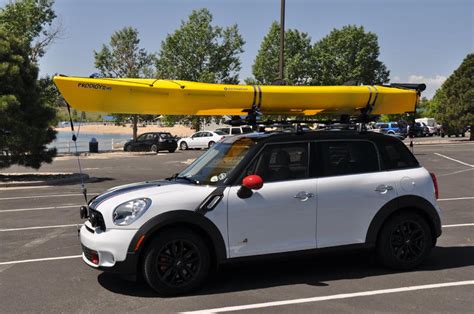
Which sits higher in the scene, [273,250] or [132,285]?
[273,250]

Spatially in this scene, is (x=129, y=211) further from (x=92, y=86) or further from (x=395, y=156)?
(x=395, y=156)

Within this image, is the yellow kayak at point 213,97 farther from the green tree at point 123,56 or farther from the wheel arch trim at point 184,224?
the green tree at point 123,56

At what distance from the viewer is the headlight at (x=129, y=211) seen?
5.07m

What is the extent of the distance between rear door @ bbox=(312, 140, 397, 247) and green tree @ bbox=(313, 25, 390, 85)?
2597 inches

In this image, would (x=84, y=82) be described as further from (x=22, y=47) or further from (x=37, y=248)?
(x=22, y=47)

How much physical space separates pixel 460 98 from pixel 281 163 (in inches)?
1854

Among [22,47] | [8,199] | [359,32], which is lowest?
[8,199]

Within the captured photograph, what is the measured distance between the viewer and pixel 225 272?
6074mm

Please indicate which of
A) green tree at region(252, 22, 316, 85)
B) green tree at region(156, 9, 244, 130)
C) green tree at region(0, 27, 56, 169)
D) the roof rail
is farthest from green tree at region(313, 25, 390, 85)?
the roof rail

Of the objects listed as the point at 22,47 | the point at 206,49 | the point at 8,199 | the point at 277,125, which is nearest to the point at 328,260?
the point at 277,125

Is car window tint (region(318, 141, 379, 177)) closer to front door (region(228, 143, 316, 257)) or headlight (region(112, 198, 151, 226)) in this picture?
front door (region(228, 143, 316, 257))

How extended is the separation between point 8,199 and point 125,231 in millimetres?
9062

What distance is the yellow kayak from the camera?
6191 millimetres

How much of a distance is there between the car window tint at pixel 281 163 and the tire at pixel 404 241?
1.20 m
